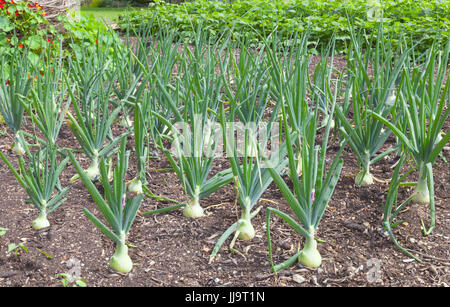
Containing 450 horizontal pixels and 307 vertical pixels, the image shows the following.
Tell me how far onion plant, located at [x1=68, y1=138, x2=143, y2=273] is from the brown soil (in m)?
0.06

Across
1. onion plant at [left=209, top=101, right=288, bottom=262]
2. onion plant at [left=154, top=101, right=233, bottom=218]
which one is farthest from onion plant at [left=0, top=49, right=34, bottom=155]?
onion plant at [left=209, top=101, right=288, bottom=262]

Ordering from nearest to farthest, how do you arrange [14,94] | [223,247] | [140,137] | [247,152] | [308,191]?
[308,191] → [140,137] → [223,247] → [247,152] → [14,94]

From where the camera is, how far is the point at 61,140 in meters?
2.79

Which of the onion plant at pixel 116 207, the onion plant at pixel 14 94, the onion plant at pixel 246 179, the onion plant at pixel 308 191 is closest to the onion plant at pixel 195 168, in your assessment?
the onion plant at pixel 246 179

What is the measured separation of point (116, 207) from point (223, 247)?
429 mm

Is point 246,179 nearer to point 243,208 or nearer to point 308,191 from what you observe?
point 243,208

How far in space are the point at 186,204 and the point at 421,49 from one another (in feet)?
11.5

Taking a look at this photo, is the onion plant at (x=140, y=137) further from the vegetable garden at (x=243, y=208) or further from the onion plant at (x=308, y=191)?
the onion plant at (x=308, y=191)

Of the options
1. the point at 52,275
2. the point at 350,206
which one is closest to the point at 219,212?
the point at 350,206

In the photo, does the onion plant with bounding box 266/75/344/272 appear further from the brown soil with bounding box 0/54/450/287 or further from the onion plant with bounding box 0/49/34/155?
the onion plant with bounding box 0/49/34/155

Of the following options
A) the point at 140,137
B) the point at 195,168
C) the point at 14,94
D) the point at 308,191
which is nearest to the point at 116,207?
the point at 140,137

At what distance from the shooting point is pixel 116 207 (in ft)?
5.17

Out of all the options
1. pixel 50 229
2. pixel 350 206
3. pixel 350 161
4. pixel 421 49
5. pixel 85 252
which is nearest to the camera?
pixel 85 252

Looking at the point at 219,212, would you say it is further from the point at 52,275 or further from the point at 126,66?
the point at 126,66
